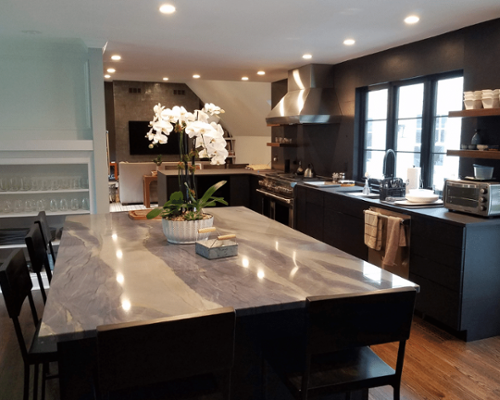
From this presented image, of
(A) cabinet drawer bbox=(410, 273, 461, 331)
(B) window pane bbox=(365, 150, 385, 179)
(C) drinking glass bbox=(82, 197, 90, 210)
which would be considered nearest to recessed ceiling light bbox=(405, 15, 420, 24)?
(B) window pane bbox=(365, 150, 385, 179)

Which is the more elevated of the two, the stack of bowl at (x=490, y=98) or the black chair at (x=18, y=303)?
the stack of bowl at (x=490, y=98)

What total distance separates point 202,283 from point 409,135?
358 cm

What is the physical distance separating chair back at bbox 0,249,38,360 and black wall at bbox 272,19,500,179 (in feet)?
11.1

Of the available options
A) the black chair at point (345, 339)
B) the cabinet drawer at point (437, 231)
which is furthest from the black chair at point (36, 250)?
the cabinet drawer at point (437, 231)

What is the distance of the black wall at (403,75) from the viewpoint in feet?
11.8

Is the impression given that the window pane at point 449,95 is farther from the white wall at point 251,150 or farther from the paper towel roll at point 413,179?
the white wall at point 251,150

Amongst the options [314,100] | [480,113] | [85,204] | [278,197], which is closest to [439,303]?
[480,113]

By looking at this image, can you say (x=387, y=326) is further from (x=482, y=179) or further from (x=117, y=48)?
(x=117, y=48)

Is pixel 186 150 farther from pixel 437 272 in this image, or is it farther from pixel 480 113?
pixel 480 113

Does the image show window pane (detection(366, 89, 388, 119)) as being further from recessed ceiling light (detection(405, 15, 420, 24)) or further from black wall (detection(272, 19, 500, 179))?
recessed ceiling light (detection(405, 15, 420, 24))

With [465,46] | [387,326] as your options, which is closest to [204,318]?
[387,326]

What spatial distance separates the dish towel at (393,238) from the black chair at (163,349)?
7.81 ft

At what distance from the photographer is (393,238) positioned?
3.54m

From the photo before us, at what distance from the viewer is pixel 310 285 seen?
180 cm
